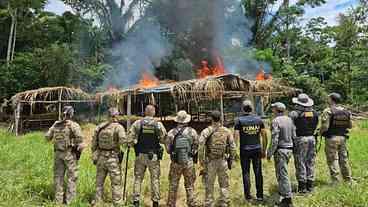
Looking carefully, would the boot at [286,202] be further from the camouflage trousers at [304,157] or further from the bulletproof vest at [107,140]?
the bulletproof vest at [107,140]

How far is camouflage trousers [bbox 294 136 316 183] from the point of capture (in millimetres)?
6680

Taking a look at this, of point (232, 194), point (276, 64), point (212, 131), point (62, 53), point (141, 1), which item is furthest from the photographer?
point (141, 1)

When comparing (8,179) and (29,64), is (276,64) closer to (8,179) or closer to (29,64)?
(29,64)

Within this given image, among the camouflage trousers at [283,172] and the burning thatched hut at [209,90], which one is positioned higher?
the burning thatched hut at [209,90]

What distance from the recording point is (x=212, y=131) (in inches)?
236

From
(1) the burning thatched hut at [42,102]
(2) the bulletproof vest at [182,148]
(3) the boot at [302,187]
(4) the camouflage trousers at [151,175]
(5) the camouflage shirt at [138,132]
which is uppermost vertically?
(1) the burning thatched hut at [42,102]

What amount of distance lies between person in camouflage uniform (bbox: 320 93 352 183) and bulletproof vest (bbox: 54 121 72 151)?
185 inches

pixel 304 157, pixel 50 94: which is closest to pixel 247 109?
pixel 304 157

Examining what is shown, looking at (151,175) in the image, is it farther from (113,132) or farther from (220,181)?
(220,181)

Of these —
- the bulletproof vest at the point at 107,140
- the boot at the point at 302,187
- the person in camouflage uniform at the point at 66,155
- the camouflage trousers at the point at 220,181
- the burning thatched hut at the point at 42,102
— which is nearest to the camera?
the camouflage trousers at the point at 220,181

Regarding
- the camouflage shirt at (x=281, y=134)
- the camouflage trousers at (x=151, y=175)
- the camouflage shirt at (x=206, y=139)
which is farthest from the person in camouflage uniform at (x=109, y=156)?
the camouflage shirt at (x=281, y=134)

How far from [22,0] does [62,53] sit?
17.5ft

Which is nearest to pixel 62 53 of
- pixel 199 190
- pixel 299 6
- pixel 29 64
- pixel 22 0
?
pixel 29 64

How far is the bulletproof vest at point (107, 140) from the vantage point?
5965mm
